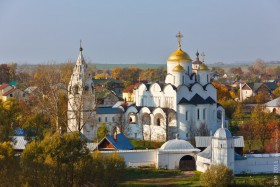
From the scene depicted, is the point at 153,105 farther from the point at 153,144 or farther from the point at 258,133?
the point at 258,133

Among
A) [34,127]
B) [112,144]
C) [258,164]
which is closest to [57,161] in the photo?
[112,144]

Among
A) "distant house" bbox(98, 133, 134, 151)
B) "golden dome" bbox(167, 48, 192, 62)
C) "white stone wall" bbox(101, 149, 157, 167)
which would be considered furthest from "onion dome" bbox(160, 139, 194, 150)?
"golden dome" bbox(167, 48, 192, 62)

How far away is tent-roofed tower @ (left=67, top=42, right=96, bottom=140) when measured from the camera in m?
32.1

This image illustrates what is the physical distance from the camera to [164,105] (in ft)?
111

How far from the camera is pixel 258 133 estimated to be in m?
31.5

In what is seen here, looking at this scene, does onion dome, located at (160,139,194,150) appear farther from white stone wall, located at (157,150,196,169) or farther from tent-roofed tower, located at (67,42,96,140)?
tent-roofed tower, located at (67,42,96,140)

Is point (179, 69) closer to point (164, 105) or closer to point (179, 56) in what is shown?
point (179, 56)

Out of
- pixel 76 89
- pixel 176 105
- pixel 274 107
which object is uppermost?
pixel 274 107

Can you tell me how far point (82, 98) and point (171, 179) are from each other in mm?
9336

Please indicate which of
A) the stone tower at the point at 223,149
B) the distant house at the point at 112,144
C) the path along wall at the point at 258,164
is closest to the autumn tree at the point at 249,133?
the path along wall at the point at 258,164

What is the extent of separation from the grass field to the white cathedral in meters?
6.95

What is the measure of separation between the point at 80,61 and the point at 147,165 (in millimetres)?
8369

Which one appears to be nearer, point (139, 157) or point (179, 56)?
point (139, 157)

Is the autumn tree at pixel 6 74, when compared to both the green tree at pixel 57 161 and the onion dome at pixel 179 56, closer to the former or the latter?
the onion dome at pixel 179 56
